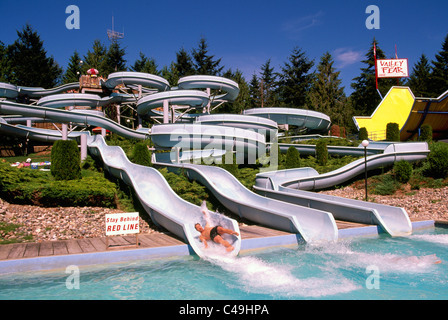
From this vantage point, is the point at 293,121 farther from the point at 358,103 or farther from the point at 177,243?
the point at 358,103

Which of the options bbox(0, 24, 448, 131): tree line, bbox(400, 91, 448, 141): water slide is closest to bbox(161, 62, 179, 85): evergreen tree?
bbox(0, 24, 448, 131): tree line

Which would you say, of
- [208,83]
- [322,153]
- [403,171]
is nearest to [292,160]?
[322,153]

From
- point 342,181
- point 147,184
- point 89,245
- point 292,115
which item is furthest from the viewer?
point 292,115

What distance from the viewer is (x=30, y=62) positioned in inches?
1810

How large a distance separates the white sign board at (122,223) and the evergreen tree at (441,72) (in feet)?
162

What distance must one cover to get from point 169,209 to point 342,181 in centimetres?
1009

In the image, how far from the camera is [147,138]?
26.6m

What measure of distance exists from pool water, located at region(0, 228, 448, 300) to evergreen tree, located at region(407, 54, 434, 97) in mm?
45908

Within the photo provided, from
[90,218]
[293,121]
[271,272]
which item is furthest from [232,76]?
[271,272]

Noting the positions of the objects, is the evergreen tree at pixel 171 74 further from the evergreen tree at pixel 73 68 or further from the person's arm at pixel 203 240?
the person's arm at pixel 203 240

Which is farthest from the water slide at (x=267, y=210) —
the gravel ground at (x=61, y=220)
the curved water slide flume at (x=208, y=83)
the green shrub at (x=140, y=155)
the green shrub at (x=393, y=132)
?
the green shrub at (x=393, y=132)

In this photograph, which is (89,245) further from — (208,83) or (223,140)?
(208,83)

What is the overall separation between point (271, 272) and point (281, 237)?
2473 mm

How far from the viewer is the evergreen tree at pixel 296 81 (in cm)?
4884
